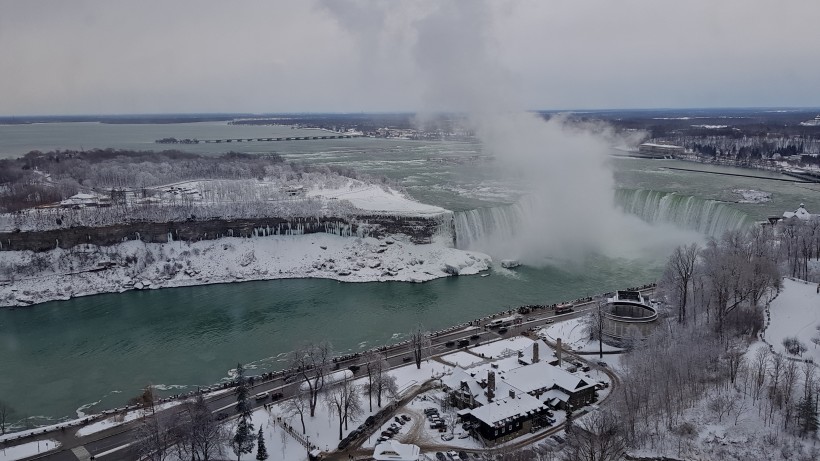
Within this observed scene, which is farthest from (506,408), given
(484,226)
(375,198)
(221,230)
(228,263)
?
(375,198)

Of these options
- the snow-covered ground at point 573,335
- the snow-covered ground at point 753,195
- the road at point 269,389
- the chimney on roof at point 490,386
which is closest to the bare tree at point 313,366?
the road at point 269,389

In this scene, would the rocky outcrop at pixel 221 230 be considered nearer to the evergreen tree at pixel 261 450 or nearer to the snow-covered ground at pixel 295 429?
the snow-covered ground at pixel 295 429

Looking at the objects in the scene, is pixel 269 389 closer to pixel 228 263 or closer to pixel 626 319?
pixel 626 319

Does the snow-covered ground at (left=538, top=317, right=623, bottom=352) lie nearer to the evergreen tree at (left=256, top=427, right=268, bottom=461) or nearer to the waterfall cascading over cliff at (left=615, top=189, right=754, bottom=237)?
the evergreen tree at (left=256, top=427, right=268, bottom=461)

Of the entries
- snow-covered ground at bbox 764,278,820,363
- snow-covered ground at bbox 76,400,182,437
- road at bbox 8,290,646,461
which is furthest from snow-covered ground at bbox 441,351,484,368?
snow-covered ground at bbox 764,278,820,363

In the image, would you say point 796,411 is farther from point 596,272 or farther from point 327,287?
point 327,287

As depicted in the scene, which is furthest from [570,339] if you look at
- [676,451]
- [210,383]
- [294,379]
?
[210,383]

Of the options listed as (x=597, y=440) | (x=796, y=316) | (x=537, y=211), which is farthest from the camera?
(x=537, y=211)
